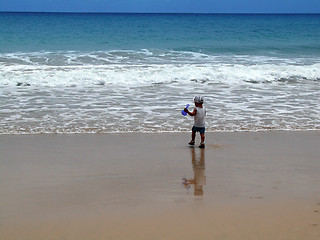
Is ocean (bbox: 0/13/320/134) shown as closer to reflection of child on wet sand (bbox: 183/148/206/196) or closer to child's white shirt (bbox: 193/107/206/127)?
child's white shirt (bbox: 193/107/206/127)

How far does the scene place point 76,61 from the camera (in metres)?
21.1

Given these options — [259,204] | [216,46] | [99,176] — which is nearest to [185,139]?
[99,176]

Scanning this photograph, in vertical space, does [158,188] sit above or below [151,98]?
below

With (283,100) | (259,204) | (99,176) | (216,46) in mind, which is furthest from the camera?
(216,46)

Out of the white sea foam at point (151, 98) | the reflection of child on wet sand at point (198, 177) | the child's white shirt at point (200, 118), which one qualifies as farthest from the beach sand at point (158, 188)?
the white sea foam at point (151, 98)

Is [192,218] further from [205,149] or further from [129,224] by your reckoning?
[205,149]

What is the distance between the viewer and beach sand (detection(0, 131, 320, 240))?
14.2 ft

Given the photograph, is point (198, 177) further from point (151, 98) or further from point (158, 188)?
point (151, 98)

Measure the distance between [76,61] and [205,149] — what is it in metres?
14.8

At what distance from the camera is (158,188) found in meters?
5.45

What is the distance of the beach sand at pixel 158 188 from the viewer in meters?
4.34

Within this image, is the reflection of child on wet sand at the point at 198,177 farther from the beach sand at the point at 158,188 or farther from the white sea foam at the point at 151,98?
the white sea foam at the point at 151,98

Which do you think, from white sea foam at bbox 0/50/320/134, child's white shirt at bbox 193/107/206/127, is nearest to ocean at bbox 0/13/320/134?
white sea foam at bbox 0/50/320/134

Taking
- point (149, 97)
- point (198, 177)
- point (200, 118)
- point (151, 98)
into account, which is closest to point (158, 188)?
point (198, 177)
